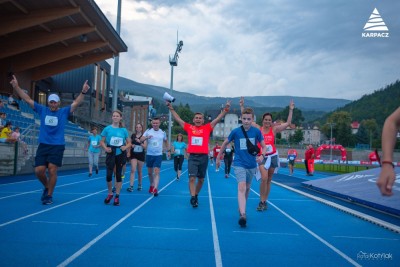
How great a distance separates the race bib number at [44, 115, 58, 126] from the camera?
7012 mm

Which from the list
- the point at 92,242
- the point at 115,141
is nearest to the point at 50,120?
the point at 115,141

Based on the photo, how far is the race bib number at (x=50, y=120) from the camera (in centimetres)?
701

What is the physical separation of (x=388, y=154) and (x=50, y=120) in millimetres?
6293

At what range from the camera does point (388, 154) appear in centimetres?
241

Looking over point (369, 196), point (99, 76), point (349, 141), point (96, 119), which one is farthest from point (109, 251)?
point (349, 141)

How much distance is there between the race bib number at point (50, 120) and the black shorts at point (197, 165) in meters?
2.91

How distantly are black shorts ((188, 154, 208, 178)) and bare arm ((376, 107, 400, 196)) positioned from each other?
554 centimetres

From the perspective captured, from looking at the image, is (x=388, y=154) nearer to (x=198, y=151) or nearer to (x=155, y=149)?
(x=198, y=151)

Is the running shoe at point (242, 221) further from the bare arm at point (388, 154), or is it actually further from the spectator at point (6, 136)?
the spectator at point (6, 136)

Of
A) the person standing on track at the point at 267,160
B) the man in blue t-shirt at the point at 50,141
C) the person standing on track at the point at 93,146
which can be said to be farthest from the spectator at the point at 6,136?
the person standing on track at the point at 267,160

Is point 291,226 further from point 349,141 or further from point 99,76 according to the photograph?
point 349,141

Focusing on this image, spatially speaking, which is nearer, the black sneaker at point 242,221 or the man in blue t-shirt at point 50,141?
the black sneaker at point 242,221

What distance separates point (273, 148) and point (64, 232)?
482cm

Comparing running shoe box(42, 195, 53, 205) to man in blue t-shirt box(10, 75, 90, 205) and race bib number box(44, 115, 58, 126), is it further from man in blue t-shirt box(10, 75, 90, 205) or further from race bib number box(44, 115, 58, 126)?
race bib number box(44, 115, 58, 126)
